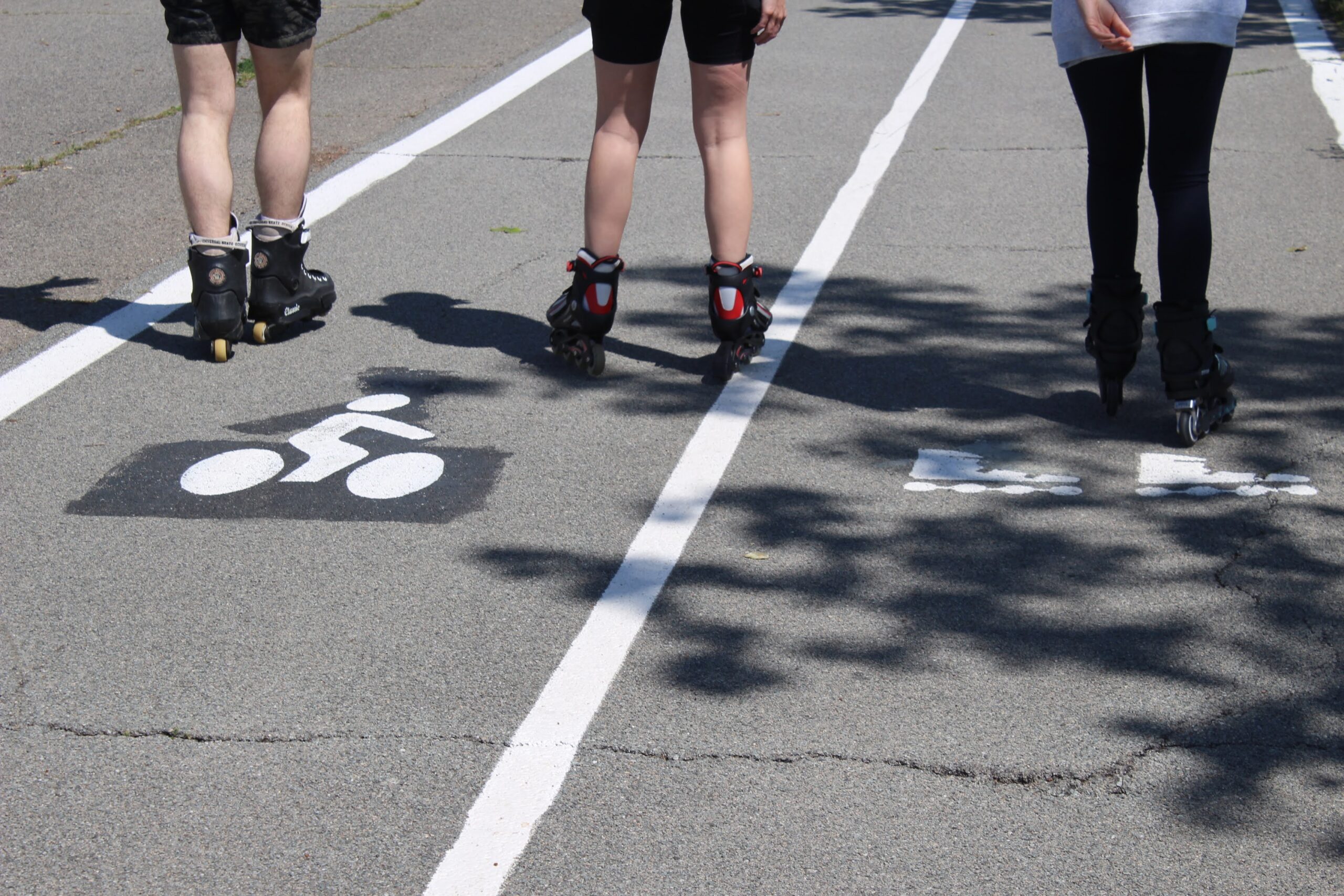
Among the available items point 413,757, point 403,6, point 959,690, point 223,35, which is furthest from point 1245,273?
point 403,6

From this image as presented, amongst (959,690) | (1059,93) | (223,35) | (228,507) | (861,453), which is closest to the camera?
(959,690)

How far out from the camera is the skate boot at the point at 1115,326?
4469mm

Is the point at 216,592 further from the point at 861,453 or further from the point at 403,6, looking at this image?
the point at 403,6

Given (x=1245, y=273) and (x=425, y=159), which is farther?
(x=425, y=159)

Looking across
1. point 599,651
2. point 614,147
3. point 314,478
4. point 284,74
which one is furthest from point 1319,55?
point 599,651

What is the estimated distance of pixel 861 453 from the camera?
439cm

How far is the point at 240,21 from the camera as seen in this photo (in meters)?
5.12

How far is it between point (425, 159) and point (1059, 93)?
4.01 meters

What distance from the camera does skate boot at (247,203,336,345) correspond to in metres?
5.22

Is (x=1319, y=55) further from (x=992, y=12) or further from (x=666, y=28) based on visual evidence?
(x=666, y=28)

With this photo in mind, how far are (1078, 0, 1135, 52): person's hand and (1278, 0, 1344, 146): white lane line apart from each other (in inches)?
174

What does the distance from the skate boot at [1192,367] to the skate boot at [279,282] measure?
2848 millimetres

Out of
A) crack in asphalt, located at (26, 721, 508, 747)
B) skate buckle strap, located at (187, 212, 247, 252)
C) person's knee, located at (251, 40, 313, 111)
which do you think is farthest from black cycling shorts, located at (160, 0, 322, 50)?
crack in asphalt, located at (26, 721, 508, 747)

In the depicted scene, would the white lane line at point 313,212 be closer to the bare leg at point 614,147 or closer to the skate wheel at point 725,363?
the bare leg at point 614,147
